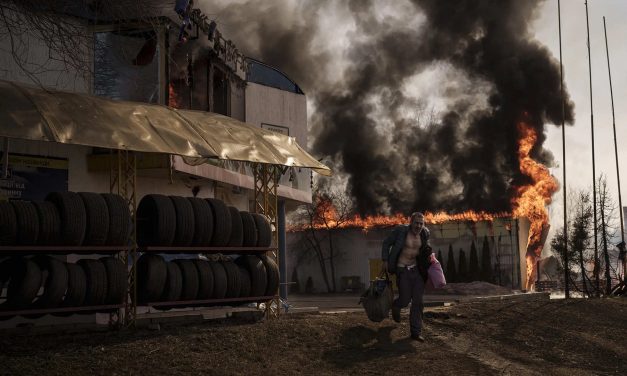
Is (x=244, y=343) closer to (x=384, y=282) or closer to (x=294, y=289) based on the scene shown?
(x=384, y=282)

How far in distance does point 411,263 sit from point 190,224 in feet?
11.6

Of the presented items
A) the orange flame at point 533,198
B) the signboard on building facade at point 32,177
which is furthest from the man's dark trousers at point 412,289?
the orange flame at point 533,198

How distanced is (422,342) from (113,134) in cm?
562

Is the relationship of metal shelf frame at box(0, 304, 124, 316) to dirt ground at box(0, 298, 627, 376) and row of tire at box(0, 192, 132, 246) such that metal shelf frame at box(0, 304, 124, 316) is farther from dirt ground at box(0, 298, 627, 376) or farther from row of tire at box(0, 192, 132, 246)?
row of tire at box(0, 192, 132, 246)

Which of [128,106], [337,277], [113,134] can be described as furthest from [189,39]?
[337,277]

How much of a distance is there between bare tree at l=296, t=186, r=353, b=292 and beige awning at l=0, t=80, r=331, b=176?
34.7 metres

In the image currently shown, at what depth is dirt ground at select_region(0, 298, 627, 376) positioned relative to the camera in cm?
902

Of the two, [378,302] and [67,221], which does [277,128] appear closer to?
[378,302]

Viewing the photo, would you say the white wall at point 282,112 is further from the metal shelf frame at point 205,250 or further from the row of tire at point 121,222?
the row of tire at point 121,222

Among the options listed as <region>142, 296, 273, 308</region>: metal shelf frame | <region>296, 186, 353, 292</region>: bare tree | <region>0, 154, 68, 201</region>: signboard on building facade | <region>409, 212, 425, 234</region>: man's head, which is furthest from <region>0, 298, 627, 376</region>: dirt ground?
<region>296, 186, 353, 292</region>: bare tree

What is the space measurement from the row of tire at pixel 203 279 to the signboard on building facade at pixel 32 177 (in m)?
3.85

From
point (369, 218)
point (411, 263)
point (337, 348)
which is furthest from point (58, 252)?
point (369, 218)

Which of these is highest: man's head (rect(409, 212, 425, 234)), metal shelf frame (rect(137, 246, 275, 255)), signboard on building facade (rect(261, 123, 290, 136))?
signboard on building facade (rect(261, 123, 290, 136))

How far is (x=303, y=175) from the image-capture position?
30172 mm
